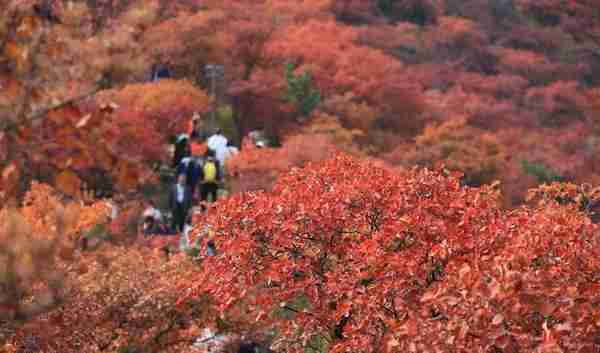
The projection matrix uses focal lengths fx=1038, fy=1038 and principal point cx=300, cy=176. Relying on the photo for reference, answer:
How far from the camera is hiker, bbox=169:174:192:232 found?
1866 centimetres

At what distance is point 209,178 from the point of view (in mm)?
17297

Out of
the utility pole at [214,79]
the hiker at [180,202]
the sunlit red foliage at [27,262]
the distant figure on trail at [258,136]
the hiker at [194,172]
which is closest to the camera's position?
the sunlit red foliage at [27,262]

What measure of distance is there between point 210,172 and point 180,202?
1.93 m

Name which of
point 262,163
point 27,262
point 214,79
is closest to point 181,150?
point 262,163

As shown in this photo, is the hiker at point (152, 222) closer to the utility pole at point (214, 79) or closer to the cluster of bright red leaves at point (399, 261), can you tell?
the utility pole at point (214, 79)

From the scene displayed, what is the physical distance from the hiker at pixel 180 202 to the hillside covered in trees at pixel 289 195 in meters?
1.08

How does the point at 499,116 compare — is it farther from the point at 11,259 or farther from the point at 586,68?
the point at 11,259

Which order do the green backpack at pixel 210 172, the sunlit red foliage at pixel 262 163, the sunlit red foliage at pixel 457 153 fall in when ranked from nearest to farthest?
the green backpack at pixel 210 172
the sunlit red foliage at pixel 262 163
the sunlit red foliage at pixel 457 153

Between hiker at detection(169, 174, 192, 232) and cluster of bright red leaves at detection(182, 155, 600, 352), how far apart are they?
8.22 metres

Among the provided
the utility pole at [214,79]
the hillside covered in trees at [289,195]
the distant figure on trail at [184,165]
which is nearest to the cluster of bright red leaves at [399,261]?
the hillside covered in trees at [289,195]

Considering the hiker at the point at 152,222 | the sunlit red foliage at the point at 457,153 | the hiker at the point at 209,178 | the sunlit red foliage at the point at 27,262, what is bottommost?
the sunlit red foliage at the point at 457,153

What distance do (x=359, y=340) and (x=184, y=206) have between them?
Answer: 1133cm

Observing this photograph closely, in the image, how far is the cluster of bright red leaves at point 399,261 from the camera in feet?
20.5

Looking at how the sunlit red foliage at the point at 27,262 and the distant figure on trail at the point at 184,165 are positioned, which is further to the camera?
the distant figure on trail at the point at 184,165
